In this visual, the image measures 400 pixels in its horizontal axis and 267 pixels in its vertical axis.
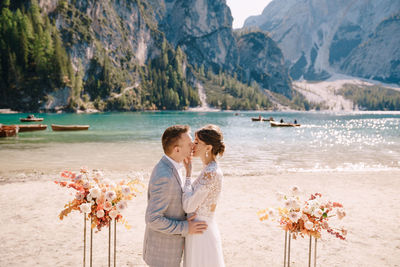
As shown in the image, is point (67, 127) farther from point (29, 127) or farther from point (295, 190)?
point (295, 190)

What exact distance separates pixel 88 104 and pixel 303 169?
144 metres

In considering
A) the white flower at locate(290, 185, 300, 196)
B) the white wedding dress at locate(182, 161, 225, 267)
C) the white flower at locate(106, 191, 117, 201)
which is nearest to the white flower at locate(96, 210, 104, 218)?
the white flower at locate(106, 191, 117, 201)

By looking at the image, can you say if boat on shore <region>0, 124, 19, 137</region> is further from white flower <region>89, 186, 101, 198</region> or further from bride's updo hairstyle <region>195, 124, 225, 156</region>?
bride's updo hairstyle <region>195, 124, 225, 156</region>

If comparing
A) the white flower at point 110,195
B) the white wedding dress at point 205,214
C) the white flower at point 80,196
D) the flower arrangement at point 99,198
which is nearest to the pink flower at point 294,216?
the white wedding dress at point 205,214

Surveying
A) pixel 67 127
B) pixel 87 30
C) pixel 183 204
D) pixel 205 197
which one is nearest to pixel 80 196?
A: pixel 183 204

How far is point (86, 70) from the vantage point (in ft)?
544

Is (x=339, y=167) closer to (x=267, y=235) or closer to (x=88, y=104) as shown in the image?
(x=267, y=235)

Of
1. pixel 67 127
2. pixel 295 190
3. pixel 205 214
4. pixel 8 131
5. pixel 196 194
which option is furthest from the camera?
pixel 67 127

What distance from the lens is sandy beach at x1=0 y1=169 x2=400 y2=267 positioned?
794cm

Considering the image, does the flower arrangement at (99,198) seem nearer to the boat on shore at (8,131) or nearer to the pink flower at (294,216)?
the pink flower at (294,216)

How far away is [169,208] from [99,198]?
1.31m

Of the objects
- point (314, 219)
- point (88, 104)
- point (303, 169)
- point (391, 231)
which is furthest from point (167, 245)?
point (88, 104)

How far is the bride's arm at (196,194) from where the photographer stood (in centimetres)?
403

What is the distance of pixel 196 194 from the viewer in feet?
13.1
